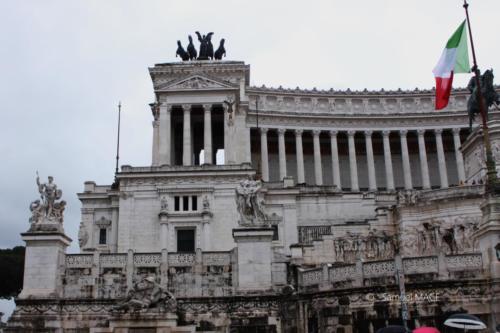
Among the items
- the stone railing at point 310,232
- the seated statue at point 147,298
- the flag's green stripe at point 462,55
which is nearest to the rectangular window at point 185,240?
the stone railing at point 310,232

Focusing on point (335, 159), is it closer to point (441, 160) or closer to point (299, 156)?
point (299, 156)

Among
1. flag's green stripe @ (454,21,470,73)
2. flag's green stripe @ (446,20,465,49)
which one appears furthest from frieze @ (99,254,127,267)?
flag's green stripe @ (446,20,465,49)

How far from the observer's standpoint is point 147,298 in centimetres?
2930

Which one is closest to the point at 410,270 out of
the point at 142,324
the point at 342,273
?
the point at 342,273

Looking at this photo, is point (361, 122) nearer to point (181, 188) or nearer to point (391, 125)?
point (391, 125)

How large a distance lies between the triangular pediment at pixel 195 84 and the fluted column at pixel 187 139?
2.33m

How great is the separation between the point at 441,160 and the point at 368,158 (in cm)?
923

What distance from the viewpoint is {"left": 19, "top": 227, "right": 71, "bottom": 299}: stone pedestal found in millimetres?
31547

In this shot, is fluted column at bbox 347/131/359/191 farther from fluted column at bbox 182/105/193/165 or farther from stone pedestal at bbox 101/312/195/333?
stone pedestal at bbox 101/312/195/333

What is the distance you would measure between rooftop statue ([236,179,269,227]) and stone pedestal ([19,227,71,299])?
9.61m

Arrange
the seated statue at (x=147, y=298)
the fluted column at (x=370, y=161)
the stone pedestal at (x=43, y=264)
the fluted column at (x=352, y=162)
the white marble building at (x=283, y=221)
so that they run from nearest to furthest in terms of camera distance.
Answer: the white marble building at (x=283, y=221)
the seated statue at (x=147, y=298)
the stone pedestal at (x=43, y=264)
the fluted column at (x=352, y=162)
the fluted column at (x=370, y=161)

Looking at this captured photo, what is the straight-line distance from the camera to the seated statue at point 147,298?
95.2 ft

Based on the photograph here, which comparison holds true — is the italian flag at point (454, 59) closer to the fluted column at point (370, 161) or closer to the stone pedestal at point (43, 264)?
the stone pedestal at point (43, 264)

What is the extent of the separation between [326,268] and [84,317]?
12.4 metres
